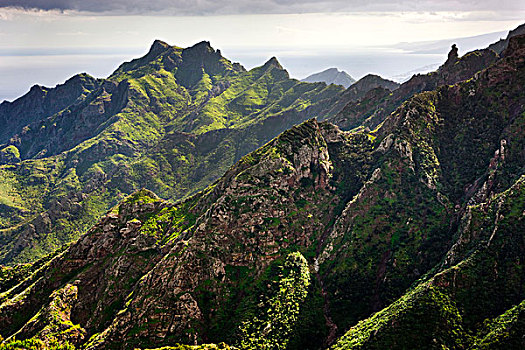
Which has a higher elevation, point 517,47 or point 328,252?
point 517,47

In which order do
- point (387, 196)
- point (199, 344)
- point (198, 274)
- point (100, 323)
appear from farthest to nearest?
point (387, 196)
point (198, 274)
point (100, 323)
point (199, 344)

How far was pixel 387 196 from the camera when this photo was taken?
150500mm

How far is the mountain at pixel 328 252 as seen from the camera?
311ft

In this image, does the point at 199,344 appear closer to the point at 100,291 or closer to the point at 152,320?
the point at 152,320

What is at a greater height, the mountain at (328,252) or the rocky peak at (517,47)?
the rocky peak at (517,47)

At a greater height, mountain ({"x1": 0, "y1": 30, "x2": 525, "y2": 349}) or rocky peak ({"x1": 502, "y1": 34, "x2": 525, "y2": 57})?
rocky peak ({"x1": 502, "y1": 34, "x2": 525, "y2": 57})

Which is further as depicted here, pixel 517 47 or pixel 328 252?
pixel 517 47

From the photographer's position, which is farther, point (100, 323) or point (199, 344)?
point (100, 323)

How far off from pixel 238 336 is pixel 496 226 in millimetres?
92992

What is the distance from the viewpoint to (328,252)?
14212cm

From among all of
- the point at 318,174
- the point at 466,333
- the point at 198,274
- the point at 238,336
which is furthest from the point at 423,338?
the point at 318,174

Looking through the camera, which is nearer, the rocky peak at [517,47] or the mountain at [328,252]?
the mountain at [328,252]

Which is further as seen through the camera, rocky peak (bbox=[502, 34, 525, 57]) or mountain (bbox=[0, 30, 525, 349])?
rocky peak (bbox=[502, 34, 525, 57])

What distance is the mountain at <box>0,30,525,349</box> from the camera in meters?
94.7
